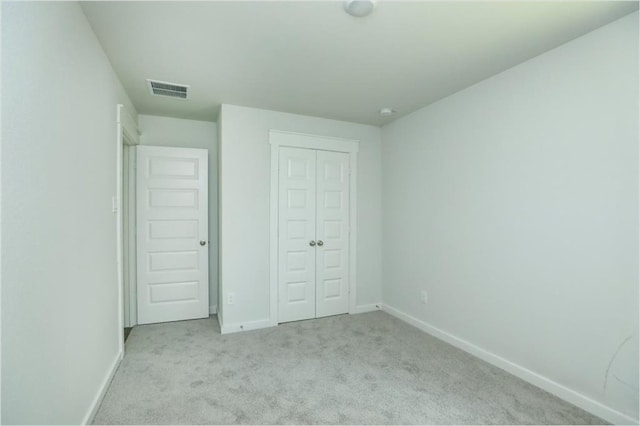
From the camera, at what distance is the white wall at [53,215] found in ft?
3.49

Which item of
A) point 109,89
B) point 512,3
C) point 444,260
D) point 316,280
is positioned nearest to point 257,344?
point 316,280

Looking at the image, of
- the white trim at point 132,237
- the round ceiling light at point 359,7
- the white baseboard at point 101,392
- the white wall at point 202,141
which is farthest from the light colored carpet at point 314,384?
the round ceiling light at point 359,7

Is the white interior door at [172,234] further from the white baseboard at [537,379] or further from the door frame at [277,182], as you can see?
the white baseboard at [537,379]

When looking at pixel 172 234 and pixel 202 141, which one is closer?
pixel 172 234

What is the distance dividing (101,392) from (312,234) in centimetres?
238

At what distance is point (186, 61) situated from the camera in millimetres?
2279

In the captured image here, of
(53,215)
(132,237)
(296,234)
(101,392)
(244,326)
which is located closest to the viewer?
(53,215)

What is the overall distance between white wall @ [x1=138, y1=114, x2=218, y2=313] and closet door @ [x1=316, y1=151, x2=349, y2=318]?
1.37 meters

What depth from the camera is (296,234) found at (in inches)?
141

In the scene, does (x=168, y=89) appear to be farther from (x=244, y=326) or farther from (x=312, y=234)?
(x=244, y=326)

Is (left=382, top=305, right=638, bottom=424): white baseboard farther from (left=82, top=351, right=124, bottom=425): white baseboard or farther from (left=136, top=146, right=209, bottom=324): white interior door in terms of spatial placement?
(left=82, top=351, right=124, bottom=425): white baseboard

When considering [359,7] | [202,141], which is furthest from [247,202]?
[359,7]

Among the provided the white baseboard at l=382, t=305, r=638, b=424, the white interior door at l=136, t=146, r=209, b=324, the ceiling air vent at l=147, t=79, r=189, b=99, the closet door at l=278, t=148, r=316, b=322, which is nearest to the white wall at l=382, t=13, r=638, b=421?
the white baseboard at l=382, t=305, r=638, b=424

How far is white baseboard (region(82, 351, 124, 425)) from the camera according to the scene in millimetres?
1773
